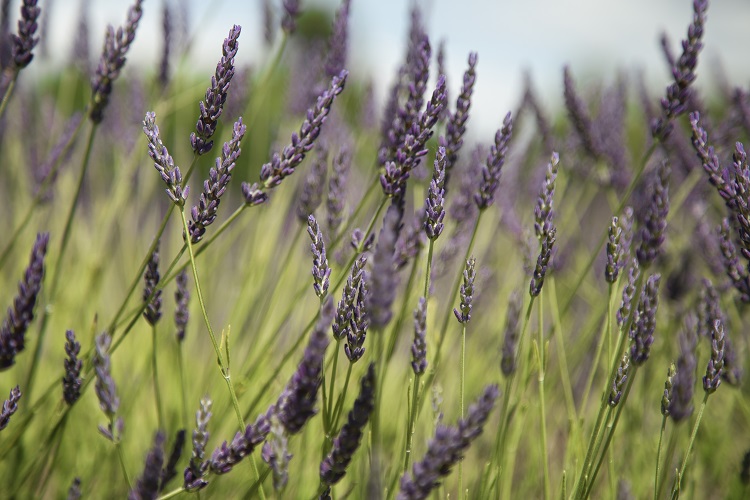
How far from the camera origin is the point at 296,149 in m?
0.90

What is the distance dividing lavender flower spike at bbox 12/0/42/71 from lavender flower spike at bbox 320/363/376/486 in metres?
0.88

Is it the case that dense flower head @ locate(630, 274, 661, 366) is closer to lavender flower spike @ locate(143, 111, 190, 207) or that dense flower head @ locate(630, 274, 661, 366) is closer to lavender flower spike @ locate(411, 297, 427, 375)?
lavender flower spike @ locate(411, 297, 427, 375)

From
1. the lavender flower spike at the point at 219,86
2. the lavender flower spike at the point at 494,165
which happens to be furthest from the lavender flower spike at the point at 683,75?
the lavender flower spike at the point at 219,86

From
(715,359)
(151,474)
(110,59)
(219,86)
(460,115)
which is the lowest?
(151,474)

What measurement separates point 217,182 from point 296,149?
0.40 feet

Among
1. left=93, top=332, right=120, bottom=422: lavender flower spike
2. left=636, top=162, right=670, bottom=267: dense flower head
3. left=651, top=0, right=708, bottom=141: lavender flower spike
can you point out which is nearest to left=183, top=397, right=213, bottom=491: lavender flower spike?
left=93, top=332, right=120, bottom=422: lavender flower spike

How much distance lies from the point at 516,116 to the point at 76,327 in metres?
1.68

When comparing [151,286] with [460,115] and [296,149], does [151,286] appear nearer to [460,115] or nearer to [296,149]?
[296,149]

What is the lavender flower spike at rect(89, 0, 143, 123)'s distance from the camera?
3.76ft

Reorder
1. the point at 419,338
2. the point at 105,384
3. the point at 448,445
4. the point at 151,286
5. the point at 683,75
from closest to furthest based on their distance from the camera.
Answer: the point at 448,445, the point at 105,384, the point at 419,338, the point at 151,286, the point at 683,75

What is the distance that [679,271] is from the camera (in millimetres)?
1898

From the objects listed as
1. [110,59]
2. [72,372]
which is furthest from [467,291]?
[110,59]

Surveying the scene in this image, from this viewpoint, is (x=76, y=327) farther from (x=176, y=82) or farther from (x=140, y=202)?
(x=176, y=82)

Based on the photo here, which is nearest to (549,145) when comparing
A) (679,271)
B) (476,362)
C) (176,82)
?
(679,271)
